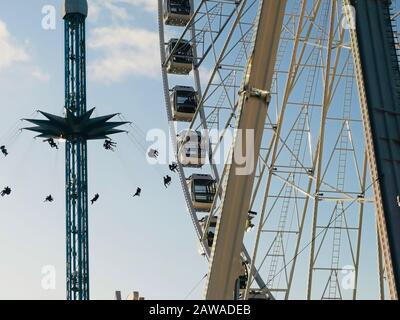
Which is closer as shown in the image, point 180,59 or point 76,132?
point 180,59

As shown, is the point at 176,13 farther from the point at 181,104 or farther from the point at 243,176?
the point at 243,176

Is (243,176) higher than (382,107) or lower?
lower

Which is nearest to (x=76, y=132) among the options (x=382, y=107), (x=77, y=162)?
(x=77, y=162)

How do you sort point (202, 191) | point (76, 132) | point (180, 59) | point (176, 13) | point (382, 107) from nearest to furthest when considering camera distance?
point (382, 107)
point (180, 59)
point (202, 191)
point (176, 13)
point (76, 132)

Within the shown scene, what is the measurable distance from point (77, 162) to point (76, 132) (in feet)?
15.9

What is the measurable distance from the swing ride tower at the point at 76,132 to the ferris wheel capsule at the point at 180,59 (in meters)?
10.1

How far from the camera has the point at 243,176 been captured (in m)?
24.1

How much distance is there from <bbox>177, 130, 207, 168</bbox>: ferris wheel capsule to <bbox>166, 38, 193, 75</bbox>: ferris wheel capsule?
10.1 feet

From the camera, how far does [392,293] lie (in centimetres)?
2458

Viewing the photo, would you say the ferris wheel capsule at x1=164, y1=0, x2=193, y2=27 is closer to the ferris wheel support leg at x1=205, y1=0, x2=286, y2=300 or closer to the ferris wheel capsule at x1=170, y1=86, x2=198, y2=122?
the ferris wheel capsule at x1=170, y1=86, x2=198, y2=122

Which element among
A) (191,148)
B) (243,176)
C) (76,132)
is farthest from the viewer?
(76,132)
